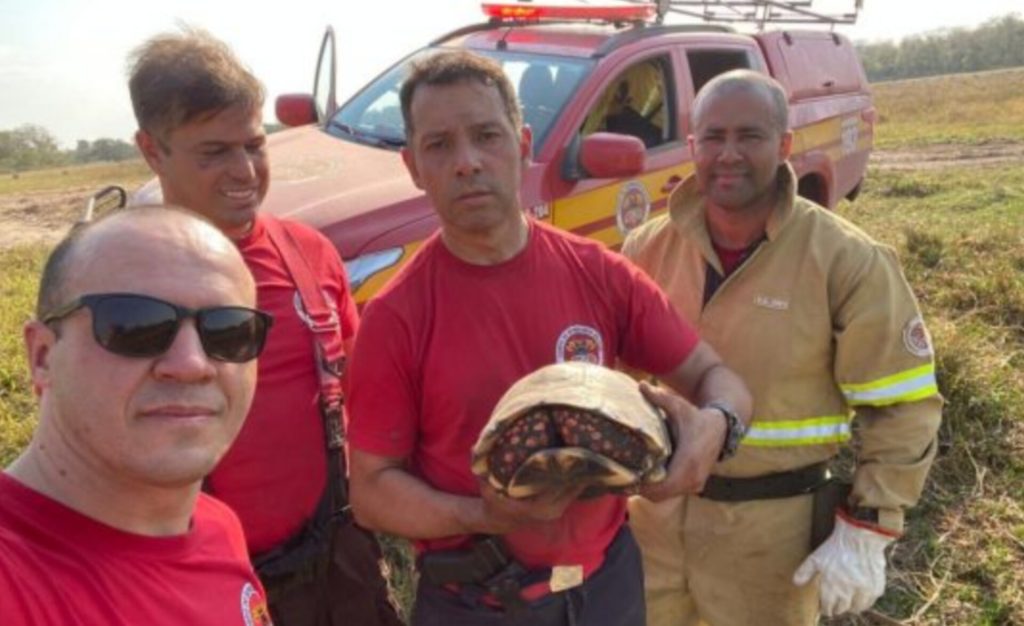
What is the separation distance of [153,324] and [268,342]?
33.7 inches

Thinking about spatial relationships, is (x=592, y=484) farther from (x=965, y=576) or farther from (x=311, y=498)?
(x=965, y=576)

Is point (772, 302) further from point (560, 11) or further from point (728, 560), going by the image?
point (560, 11)

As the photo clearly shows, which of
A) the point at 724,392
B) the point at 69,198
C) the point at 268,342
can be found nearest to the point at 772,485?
the point at 724,392

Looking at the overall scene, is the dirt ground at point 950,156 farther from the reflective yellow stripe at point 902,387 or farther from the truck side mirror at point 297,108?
the reflective yellow stripe at point 902,387

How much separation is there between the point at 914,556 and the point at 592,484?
273 centimetres

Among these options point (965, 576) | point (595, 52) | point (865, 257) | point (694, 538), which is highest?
point (595, 52)

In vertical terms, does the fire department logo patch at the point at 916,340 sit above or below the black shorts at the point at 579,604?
above

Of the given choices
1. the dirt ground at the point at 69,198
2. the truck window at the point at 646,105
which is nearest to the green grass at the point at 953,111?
the dirt ground at the point at 69,198

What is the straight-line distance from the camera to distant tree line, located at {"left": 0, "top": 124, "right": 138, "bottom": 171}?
39.2m

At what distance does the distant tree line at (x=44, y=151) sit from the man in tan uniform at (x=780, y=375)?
39.6 m

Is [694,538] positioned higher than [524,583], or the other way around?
[524,583]

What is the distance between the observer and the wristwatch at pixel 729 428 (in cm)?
185

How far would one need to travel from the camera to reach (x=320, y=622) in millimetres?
2305

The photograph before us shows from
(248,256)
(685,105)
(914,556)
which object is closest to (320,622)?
(248,256)
